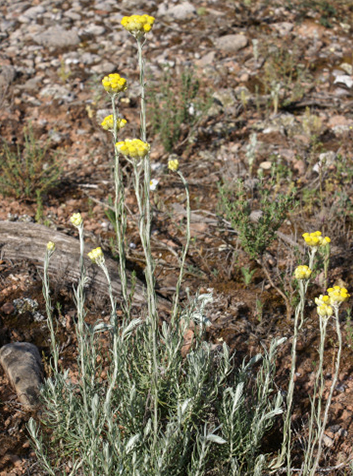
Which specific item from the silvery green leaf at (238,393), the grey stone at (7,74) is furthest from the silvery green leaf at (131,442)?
the grey stone at (7,74)

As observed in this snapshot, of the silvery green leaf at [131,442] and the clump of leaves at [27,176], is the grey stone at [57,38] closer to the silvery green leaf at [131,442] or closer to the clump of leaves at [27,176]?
the clump of leaves at [27,176]

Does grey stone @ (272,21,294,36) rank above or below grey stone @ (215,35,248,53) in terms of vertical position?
above

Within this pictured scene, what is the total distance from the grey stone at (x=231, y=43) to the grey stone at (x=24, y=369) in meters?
4.38

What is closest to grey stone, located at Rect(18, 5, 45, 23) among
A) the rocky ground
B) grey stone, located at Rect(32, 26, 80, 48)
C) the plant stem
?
the rocky ground

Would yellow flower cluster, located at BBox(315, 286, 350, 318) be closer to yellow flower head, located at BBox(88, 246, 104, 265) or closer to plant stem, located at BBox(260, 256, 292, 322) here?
yellow flower head, located at BBox(88, 246, 104, 265)

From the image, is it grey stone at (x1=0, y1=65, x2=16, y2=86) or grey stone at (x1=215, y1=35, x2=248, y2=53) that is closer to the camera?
grey stone at (x1=0, y1=65, x2=16, y2=86)

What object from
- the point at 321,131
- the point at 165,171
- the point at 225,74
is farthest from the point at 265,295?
the point at 225,74

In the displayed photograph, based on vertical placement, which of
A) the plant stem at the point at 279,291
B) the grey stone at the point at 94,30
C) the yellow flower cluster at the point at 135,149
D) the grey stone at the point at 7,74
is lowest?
the plant stem at the point at 279,291

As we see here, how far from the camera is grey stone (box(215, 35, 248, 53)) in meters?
5.83

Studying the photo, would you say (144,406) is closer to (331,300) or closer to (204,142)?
(331,300)

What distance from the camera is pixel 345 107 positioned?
4.92 m

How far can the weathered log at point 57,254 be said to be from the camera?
10.4 ft

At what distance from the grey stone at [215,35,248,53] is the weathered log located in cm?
347

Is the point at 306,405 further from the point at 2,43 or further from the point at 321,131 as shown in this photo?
the point at 2,43
